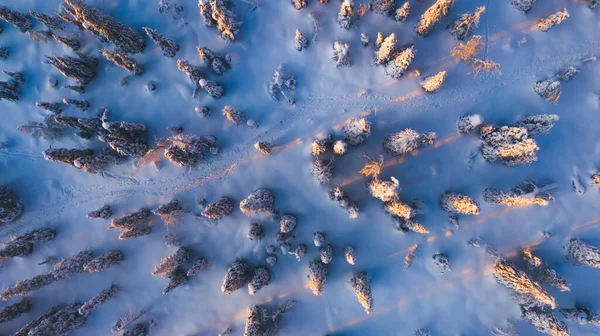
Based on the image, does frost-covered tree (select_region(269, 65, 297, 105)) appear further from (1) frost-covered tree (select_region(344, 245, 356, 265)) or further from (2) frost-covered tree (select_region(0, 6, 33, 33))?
(2) frost-covered tree (select_region(0, 6, 33, 33))

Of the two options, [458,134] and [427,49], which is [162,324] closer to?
[458,134]

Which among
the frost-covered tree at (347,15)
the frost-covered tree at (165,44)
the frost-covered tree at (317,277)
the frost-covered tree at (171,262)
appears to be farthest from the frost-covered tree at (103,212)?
the frost-covered tree at (347,15)

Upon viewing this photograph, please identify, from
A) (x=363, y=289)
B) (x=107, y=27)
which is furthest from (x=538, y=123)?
(x=107, y=27)

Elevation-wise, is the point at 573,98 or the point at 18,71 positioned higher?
the point at 18,71

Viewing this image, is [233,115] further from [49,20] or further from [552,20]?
[552,20]

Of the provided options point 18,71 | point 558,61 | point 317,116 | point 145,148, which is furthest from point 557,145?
point 18,71

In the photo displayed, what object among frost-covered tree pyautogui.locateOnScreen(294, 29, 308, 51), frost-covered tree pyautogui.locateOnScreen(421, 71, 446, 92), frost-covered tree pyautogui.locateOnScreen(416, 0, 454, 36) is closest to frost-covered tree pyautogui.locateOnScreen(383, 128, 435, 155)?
frost-covered tree pyautogui.locateOnScreen(421, 71, 446, 92)
